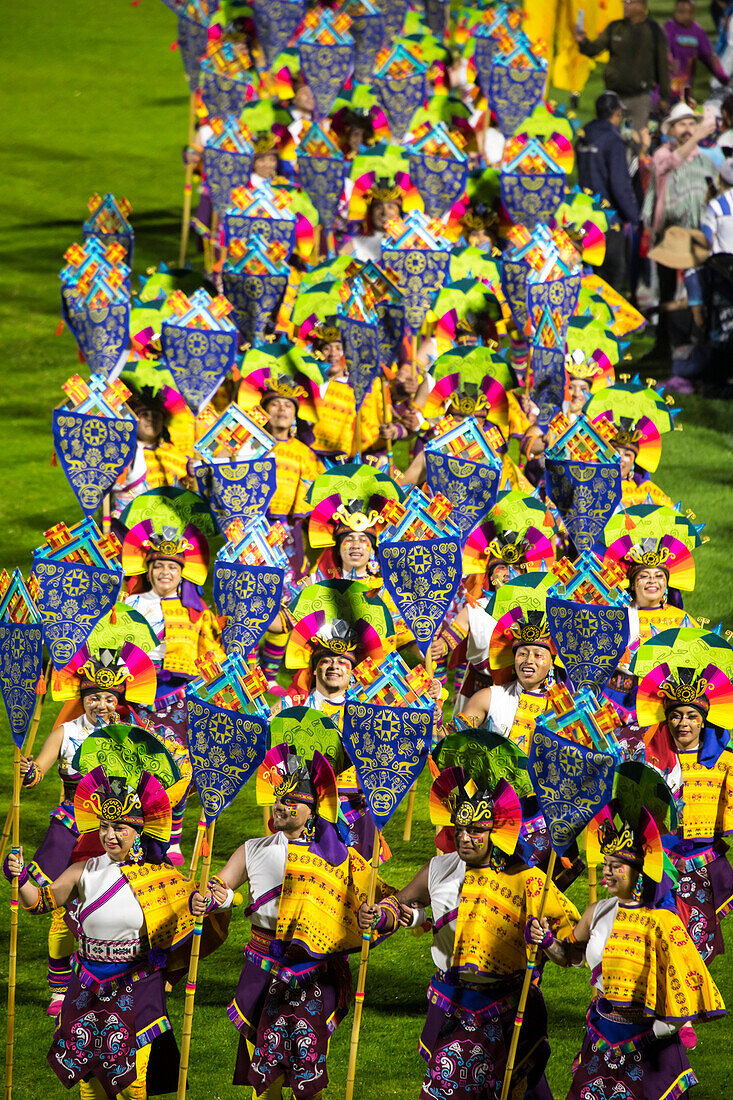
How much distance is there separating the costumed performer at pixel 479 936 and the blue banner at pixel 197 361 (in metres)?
4.83

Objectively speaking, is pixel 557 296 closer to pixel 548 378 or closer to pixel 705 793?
pixel 548 378

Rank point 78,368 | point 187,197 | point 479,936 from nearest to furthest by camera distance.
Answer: point 479,936 → point 78,368 → point 187,197

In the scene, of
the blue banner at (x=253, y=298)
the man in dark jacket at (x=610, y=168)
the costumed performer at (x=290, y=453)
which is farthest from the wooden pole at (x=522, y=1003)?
the man in dark jacket at (x=610, y=168)

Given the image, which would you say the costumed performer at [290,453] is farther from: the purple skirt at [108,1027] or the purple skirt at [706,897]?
the purple skirt at [108,1027]

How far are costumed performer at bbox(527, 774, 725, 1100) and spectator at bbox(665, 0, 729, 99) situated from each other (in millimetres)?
13213

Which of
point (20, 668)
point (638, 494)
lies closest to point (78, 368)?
point (638, 494)

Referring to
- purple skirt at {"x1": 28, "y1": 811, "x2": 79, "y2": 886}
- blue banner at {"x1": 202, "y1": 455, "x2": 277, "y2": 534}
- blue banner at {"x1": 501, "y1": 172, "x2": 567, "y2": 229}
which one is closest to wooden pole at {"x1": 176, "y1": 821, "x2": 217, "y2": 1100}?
purple skirt at {"x1": 28, "y1": 811, "x2": 79, "y2": 886}

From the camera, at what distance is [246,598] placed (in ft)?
27.7

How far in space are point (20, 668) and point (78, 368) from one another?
8555 mm

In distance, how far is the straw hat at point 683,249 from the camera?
14.4 m

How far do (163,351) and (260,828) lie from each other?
10.3 feet

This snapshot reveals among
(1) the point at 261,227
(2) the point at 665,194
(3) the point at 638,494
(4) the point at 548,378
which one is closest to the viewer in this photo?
(3) the point at 638,494

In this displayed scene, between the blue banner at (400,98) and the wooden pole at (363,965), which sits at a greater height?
the blue banner at (400,98)

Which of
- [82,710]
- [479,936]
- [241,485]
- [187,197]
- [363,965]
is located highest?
[187,197]
